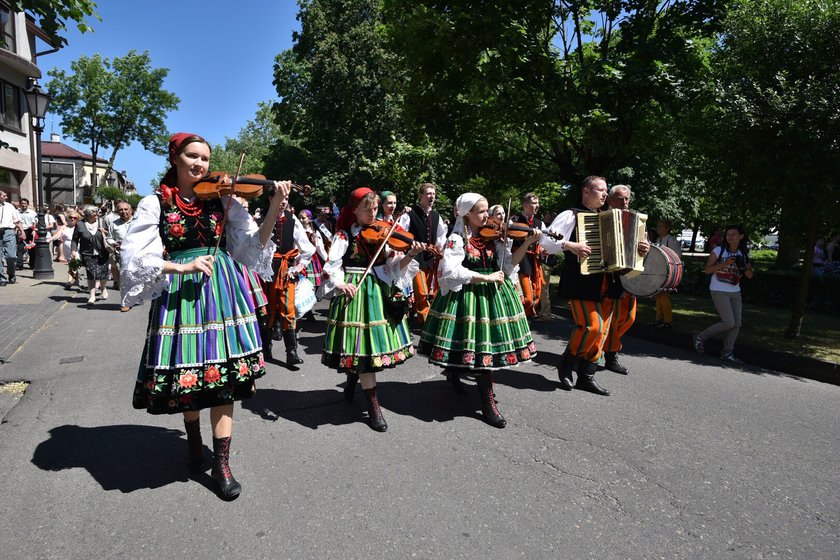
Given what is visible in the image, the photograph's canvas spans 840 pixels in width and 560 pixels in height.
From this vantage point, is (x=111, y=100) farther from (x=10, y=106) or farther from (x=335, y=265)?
(x=335, y=265)

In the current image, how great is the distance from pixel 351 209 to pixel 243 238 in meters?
1.41

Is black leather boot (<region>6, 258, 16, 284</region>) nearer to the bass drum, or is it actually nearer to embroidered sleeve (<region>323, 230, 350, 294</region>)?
embroidered sleeve (<region>323, 230, 350, 294</region>)

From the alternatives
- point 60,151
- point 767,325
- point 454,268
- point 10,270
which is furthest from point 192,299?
point 60,151

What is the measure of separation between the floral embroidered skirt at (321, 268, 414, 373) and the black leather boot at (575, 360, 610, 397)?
1910mm

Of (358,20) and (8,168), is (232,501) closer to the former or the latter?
(358,20)

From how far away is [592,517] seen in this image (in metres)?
3.09

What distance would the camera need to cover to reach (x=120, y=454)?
375 cm

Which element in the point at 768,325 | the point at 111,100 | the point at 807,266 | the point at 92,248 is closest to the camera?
the point at 807,266

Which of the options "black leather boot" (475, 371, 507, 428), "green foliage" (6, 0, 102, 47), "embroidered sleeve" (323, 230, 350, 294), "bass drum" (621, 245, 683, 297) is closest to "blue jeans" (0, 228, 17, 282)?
"green foliage" (6, 0, 102, 47)

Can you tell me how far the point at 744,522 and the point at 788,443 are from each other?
150 cm

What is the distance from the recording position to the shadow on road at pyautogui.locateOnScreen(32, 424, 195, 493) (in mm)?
3412

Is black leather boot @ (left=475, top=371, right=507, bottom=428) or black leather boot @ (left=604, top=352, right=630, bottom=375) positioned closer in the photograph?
black leather boot @ (left=475, top=371, right=507, bottom=428)

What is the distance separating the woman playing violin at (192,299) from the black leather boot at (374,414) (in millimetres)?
1254

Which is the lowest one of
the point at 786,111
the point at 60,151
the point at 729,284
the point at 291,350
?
the point at 291,350
